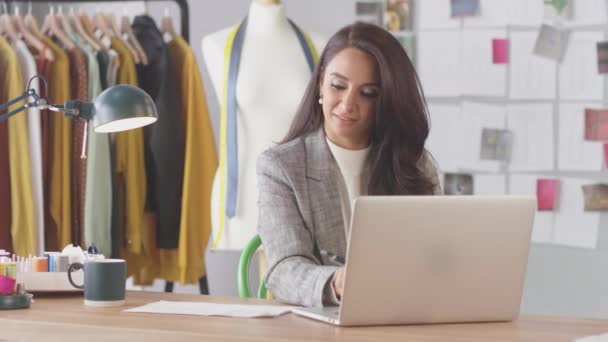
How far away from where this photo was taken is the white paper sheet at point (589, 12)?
3656 millimetres

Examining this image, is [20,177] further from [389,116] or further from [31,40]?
[389,116]

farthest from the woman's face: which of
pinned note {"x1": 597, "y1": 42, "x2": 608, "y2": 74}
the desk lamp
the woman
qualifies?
pinned note {"x1": 597, "y1": 42, "x2": 608, "y2": 74}

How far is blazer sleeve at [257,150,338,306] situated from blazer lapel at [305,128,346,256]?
0.04m

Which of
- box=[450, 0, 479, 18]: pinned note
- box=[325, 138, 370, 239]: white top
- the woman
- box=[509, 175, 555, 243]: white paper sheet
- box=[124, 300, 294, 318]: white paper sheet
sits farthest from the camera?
box=[450, 0, 479, 18]: pinned note

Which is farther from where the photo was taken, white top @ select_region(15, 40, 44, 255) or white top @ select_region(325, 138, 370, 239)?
white top @ select_region(15, 40, 44, 255)

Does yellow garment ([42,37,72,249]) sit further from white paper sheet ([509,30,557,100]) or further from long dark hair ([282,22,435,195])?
white paper sheet ([509,30,557,100])

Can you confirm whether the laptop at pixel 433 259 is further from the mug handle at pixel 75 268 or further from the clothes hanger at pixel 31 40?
the clothes hanger at pixel 31 40

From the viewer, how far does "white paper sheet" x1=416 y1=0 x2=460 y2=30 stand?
386cm

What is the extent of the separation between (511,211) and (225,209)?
5.34 ft

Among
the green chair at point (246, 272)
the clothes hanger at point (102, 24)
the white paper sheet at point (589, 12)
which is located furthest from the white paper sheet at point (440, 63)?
the green chair at point (246, 272)

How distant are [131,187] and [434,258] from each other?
213 centimetres

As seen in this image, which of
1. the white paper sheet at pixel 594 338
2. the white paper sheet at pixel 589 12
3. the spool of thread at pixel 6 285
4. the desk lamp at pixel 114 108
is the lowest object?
the white paper sheet at pixel 594 338

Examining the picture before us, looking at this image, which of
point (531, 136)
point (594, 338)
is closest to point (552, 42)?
point (531, 136)

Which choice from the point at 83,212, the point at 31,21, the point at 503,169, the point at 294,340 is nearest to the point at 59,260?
the point at 294,340
